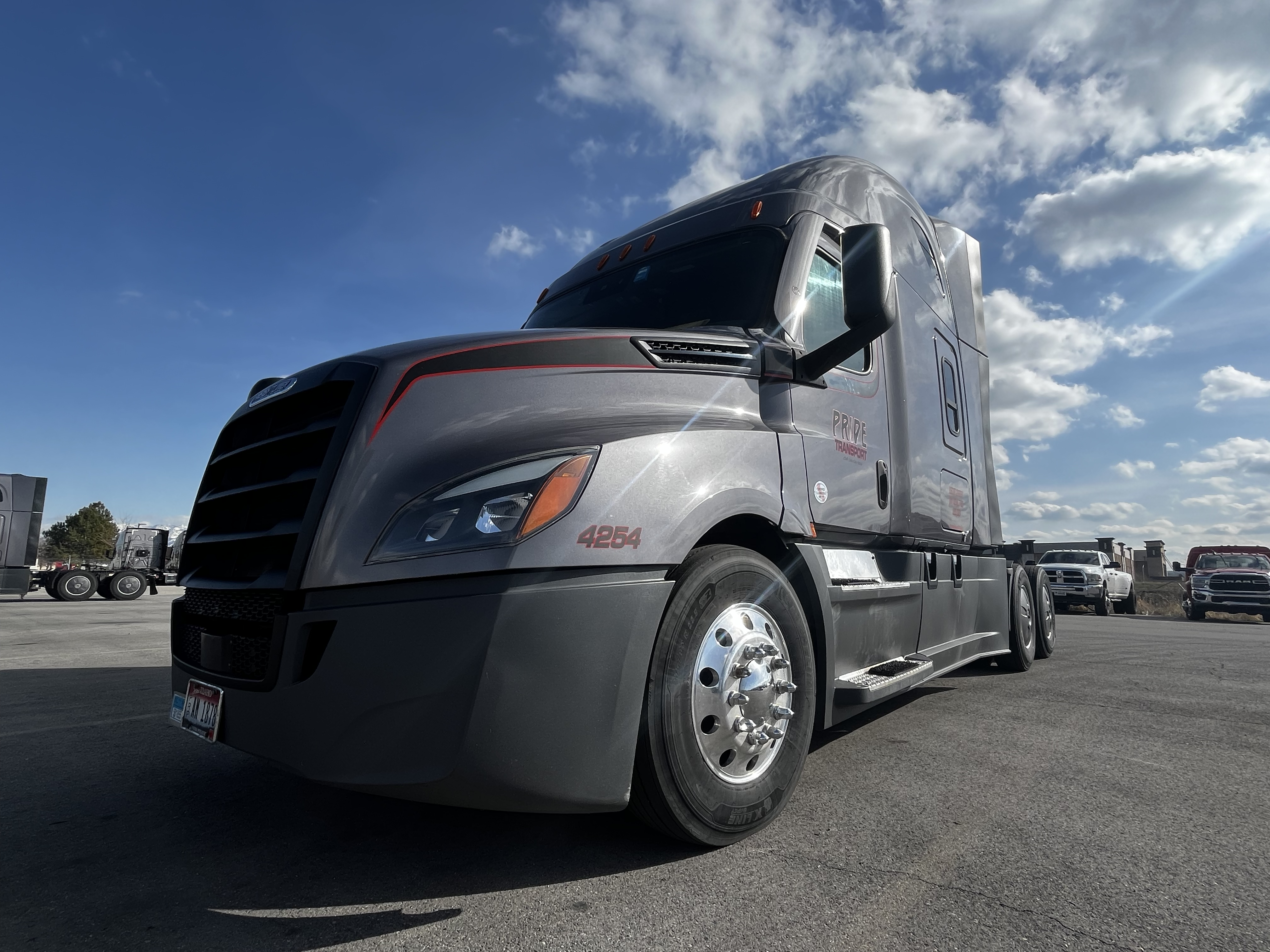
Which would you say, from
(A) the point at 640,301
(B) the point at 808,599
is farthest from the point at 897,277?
(B) the point at 808,599

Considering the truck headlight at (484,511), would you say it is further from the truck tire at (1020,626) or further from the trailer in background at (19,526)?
the trailer in background at (19,526)

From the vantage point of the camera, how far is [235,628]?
2.43 m

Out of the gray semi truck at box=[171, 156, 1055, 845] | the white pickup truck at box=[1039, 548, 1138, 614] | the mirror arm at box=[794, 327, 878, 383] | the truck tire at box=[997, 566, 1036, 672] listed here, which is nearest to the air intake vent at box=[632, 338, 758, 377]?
the gray semi truck at box=[171, 156, 1055, 845]

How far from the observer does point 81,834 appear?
2617mm

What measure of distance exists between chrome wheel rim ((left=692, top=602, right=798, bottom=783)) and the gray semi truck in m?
0.01

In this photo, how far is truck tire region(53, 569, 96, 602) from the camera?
20797mm

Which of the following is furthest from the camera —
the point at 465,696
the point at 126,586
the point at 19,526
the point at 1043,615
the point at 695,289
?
the point at 126,586

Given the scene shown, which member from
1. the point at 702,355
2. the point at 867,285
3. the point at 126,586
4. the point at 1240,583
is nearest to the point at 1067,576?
the point at 1240,583

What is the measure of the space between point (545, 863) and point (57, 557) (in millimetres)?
78634

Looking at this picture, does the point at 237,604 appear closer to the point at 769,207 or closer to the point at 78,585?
the point at 769,207

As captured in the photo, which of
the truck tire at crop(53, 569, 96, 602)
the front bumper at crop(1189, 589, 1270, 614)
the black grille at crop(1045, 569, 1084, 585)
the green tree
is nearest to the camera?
the front bumper at crop(1189, 589, 1270, 614)

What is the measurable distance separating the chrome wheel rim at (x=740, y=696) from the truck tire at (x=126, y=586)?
23835mm

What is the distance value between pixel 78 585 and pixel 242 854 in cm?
2354

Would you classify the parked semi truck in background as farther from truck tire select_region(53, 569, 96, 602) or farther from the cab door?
the cab door
